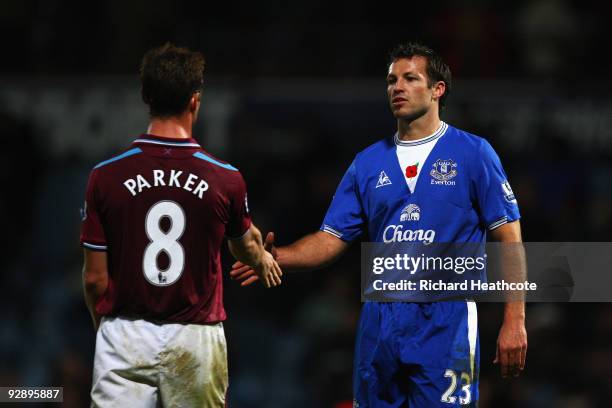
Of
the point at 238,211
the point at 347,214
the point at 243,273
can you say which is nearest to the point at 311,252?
the point at 347,214

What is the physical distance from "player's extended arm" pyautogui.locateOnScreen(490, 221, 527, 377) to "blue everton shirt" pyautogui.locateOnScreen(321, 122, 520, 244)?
0.24ft

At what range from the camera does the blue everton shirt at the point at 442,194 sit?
5453 millimetres

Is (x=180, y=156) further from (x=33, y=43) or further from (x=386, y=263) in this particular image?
(x=33, y=43)

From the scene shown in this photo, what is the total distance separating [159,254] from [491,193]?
1728 millimetres

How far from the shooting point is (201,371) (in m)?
4.85

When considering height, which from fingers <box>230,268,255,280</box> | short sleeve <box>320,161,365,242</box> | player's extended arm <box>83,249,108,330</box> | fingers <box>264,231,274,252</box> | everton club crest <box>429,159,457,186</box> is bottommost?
player's extended arm <box>83,249,108,330</box>

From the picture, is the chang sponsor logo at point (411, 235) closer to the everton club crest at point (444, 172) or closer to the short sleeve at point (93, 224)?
the everton club crest at point (444, 172)

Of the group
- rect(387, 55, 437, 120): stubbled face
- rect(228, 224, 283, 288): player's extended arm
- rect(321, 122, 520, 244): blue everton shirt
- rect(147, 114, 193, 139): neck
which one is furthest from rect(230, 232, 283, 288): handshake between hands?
rect(387, 55, 437, 120): stubbled face

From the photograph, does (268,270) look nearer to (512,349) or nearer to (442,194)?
(442,194)

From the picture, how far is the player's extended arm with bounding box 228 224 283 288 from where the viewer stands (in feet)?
16.9

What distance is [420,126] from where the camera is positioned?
5680mm

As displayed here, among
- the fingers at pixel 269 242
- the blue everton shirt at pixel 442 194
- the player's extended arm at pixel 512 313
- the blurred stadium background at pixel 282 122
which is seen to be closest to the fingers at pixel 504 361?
the player's extended arm at pixel 512 313

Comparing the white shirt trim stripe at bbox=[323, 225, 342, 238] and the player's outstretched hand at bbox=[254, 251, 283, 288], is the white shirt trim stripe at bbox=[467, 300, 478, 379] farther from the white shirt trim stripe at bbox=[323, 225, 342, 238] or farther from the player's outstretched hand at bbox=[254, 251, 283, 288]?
the player's outstretched hand at bbox=[254, 251, 283, 288]

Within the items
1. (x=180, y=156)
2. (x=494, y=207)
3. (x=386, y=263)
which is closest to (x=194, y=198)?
(x=180, y=156)
